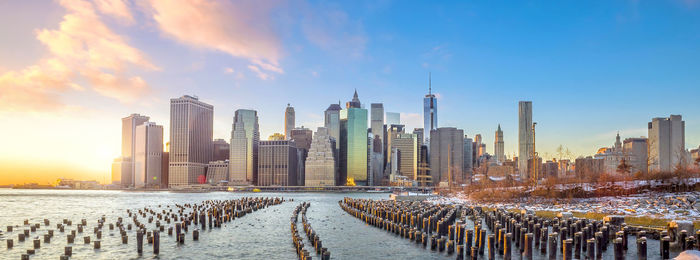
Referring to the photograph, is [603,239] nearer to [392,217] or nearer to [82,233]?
[392,217]

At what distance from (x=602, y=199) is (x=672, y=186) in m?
8.30

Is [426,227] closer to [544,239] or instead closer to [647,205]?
[544,239]

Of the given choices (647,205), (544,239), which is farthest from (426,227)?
(647,205)

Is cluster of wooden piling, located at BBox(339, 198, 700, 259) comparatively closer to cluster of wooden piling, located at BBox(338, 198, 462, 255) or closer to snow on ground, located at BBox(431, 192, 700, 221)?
cluster of wooden piling, located at BBox(338, 198, 462, 255)

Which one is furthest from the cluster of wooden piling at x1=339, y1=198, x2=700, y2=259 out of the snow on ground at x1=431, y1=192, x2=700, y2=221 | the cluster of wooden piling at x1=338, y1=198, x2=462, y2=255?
the snow on ground at x1=431, y1=192, x2=700, y2=221

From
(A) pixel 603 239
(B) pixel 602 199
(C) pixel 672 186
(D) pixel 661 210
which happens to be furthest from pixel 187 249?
(C) pixel 672 186

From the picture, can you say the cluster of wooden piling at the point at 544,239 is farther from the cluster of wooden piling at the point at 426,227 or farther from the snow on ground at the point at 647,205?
the snow on ground at the point at 647,205

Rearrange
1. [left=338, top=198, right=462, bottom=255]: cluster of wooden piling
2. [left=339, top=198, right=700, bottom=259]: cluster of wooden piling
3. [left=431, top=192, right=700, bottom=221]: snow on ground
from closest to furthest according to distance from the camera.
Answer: [left=339, top=198, right=700, bottom=259]: cluster of wooden piling
[left=338, top=198, right=462, bottom=255]: cluster of wooden piling
[left=431, top=192, right=700, bottom=221]: snow on ground

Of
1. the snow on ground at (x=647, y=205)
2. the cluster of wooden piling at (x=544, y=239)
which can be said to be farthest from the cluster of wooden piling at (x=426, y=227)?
the snow on ground at (x=647, y=205)

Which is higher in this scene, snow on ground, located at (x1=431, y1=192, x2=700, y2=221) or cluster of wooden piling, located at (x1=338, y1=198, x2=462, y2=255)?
snow on ground, located at (x1=431, y1=192, x2=700, y2=221)

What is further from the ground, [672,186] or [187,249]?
[672,186]

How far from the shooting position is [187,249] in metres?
42.5

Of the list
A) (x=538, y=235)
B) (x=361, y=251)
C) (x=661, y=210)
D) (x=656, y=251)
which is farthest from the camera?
(x=661, y=210)

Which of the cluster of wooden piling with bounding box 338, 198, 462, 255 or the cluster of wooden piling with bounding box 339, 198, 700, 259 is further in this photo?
the cluster of wooden piling with bounding box 338, 198, 462, 255
